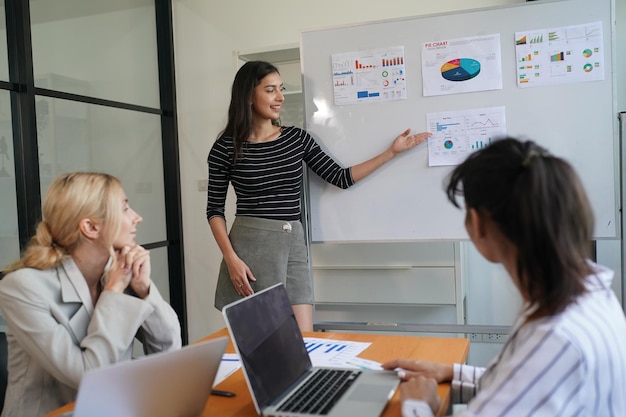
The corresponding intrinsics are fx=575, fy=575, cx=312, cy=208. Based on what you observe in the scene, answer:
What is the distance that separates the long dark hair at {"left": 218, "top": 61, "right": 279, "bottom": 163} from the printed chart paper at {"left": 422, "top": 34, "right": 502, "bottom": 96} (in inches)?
27.2

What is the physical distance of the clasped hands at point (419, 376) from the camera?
1088 millimetres

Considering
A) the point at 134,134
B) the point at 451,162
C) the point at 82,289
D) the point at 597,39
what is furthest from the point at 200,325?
the point at 597,39

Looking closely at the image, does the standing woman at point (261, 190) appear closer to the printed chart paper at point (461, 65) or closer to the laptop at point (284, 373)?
the printed chart paper at point (461, 65)

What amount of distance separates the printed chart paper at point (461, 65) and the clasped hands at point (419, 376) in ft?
4.96

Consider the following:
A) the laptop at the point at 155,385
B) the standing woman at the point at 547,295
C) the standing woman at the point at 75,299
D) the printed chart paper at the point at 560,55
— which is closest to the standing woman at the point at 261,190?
the printed chart paper at the point at 560,55

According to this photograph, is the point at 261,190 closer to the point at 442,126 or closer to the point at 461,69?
the point at 442,126

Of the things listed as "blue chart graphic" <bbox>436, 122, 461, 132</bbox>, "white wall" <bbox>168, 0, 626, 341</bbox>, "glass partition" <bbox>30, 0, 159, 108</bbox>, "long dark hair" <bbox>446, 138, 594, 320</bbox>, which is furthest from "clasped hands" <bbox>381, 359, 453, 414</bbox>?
"glass partition" <bbox>30, 0, 159, 108</bbox>

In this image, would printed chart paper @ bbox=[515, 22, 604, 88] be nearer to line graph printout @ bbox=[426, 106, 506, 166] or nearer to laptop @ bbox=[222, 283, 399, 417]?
line graph printout @ bbox=[426, 106, 506, 166]

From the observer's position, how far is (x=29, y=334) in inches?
48.6

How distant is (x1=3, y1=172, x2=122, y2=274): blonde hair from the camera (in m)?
1.36

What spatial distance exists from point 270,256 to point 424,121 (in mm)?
903

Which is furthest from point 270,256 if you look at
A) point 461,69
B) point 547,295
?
point 547,295

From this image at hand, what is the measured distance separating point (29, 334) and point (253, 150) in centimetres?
139

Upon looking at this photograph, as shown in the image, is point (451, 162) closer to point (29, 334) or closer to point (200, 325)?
point (29, 334)
